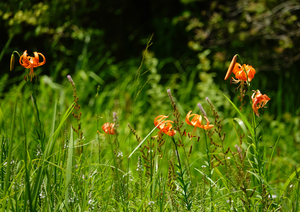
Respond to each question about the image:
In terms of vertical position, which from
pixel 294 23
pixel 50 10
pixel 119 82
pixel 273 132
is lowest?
pixel 273 132

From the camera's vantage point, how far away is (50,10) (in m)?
4.59

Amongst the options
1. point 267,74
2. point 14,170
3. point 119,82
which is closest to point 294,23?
point 267,74

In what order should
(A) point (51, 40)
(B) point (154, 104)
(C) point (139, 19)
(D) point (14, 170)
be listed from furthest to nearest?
(C) point (139, 19)
(A) point (51, 40)
(B) point (154, 104)
(D) point (14, 170)

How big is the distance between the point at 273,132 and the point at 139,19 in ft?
12.0

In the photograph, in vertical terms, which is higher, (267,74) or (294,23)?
(294,23)

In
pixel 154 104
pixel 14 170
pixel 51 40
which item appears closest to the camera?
→ pixel 14 170

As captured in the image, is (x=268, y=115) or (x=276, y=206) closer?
(x=276, y=206)

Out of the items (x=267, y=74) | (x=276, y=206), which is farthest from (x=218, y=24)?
(x=276, y=206)

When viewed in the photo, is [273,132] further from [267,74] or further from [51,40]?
[51,40]

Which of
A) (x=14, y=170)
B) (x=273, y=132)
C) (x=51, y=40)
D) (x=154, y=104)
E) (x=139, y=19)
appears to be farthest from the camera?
(x=139, y=19)

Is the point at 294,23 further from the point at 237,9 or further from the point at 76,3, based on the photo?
the point at 76,3

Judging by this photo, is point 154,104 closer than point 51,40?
Yes

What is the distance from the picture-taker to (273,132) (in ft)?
13.8

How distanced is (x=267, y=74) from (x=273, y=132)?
1798mm
